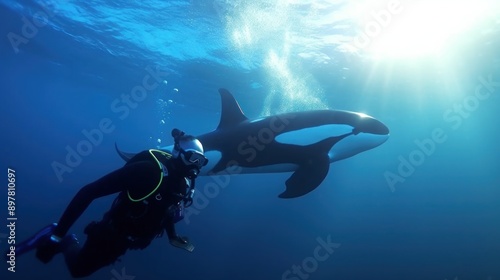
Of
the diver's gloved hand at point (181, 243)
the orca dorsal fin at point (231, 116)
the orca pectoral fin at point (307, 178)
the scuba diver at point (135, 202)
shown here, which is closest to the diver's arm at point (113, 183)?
the scuba diver at point (135, 202)

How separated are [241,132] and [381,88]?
2125 centimetres

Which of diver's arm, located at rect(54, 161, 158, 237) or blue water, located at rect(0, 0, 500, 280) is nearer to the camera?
diver's arm, located at rect(54, 161, 158, 237)

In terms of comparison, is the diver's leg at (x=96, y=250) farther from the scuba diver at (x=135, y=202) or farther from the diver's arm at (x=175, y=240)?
the diver's arm at (x=175, y=240)

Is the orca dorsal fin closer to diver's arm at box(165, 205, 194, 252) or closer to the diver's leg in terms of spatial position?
diver's arm at box(165, 205, 194, 252)

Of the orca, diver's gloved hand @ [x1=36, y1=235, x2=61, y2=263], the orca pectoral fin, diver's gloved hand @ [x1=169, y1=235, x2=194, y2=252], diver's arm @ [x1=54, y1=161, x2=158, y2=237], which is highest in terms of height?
the orca

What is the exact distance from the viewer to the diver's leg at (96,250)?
16.1ft

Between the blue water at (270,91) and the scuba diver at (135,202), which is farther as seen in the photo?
the blue water at (270,91)

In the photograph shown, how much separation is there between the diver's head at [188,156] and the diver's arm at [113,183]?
1.20 feet

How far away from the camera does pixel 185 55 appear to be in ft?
69.5

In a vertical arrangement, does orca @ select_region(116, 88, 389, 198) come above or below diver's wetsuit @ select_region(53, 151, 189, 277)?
above

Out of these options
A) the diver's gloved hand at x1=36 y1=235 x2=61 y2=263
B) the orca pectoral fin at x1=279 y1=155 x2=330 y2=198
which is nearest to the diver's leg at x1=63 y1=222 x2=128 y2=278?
the diver's gloved hand at x1=36 y1=235 x2=61 y2=263

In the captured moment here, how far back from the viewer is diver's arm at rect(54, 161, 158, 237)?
4.51m

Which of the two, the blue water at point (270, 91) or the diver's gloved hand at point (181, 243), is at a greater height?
the blue water at point (270, 91)

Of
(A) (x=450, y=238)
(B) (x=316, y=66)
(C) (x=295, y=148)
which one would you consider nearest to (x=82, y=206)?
(C) (x=295, y=148)
